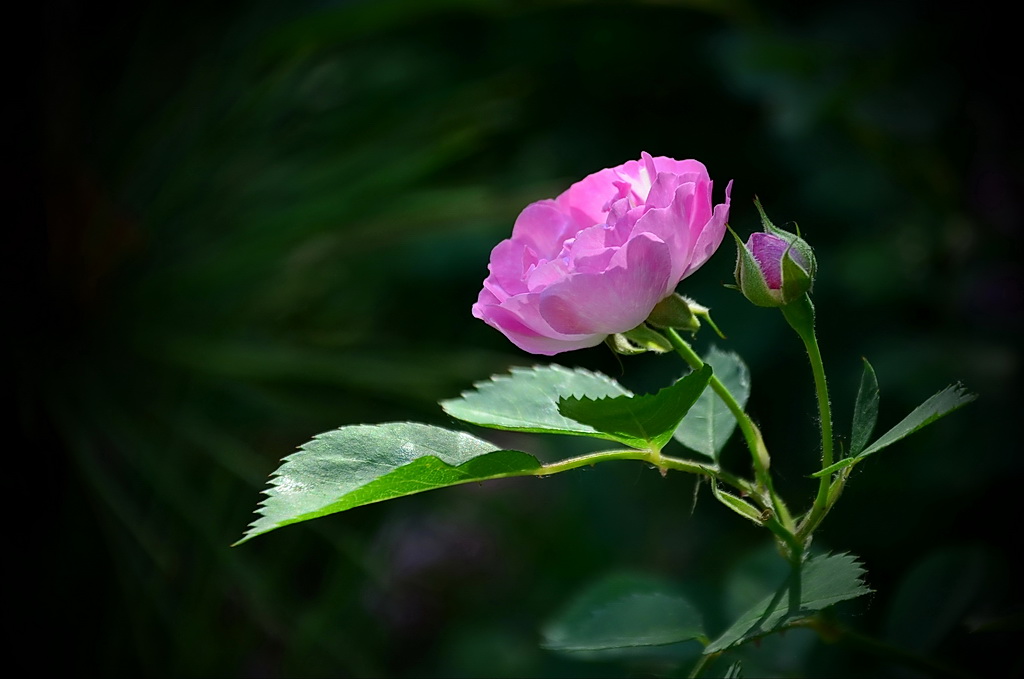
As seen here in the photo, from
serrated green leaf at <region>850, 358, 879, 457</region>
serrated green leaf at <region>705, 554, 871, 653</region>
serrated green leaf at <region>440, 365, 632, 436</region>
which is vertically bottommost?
serrated green leaf at <region>705, 554, 871, 653</region>

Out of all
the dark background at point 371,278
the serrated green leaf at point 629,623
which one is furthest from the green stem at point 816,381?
the dark background at point 371,278

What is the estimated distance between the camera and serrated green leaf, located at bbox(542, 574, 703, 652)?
496mm

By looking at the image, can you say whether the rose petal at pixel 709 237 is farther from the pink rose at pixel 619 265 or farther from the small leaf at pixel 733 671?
the small leaf at pixel 733 671

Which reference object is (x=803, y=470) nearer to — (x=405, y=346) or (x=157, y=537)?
(x=405, y=346)

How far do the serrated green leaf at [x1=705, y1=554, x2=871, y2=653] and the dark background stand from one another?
12.2 inches

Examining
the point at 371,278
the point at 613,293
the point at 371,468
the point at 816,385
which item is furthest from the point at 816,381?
the point at 371,278

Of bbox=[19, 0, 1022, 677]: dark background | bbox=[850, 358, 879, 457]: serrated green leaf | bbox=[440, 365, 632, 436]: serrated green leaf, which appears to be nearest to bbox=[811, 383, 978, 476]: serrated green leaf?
bbox=[850, 358, 879, 457]: serrated green leaf

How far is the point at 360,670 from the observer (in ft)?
3.47

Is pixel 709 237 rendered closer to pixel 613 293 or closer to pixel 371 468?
pixel 613 293

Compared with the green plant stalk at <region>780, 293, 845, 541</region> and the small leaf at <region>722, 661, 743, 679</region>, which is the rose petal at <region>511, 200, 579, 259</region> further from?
the small leaf at <region>722, 661, 743, 679</region>

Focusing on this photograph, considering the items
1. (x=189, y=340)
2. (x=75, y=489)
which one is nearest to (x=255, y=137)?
(x=189, y=340)

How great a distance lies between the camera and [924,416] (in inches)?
14.4

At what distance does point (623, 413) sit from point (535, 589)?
1001 mm

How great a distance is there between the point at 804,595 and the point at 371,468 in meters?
0.20
